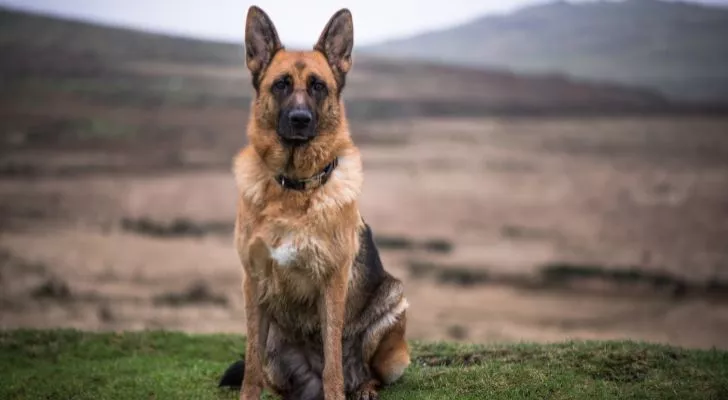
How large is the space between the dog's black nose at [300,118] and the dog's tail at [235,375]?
9.56ft

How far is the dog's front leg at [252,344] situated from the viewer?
673cm

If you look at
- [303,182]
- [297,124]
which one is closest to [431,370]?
[303,182]

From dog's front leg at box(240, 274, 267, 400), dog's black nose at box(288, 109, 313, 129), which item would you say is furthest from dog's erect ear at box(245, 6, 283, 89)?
dog's front leg at box(240, 274, 267, 400)

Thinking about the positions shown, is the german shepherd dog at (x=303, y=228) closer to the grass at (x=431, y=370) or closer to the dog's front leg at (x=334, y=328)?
the dog's front leg at (x=334, y=328)

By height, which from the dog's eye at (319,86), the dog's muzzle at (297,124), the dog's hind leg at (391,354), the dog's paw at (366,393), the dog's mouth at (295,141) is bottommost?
the dog's paw at (366,393)

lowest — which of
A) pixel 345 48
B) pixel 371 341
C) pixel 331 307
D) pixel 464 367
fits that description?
pixel 464 367

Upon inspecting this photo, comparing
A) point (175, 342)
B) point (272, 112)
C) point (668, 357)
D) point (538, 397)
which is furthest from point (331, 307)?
point (175, 342)

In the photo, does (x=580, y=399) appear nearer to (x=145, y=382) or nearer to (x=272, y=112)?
(x=272, y=112)

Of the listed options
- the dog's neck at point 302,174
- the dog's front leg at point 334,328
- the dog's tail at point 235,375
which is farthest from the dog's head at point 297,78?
the dog's tail at point 235,375

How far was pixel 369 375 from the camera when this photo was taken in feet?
24.6

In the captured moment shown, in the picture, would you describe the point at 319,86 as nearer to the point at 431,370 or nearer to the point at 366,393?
the point at 366,393

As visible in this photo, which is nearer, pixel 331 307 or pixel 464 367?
pixel 331 307

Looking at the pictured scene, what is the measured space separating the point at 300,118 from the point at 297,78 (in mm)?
394

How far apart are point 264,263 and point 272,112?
1324 mm
